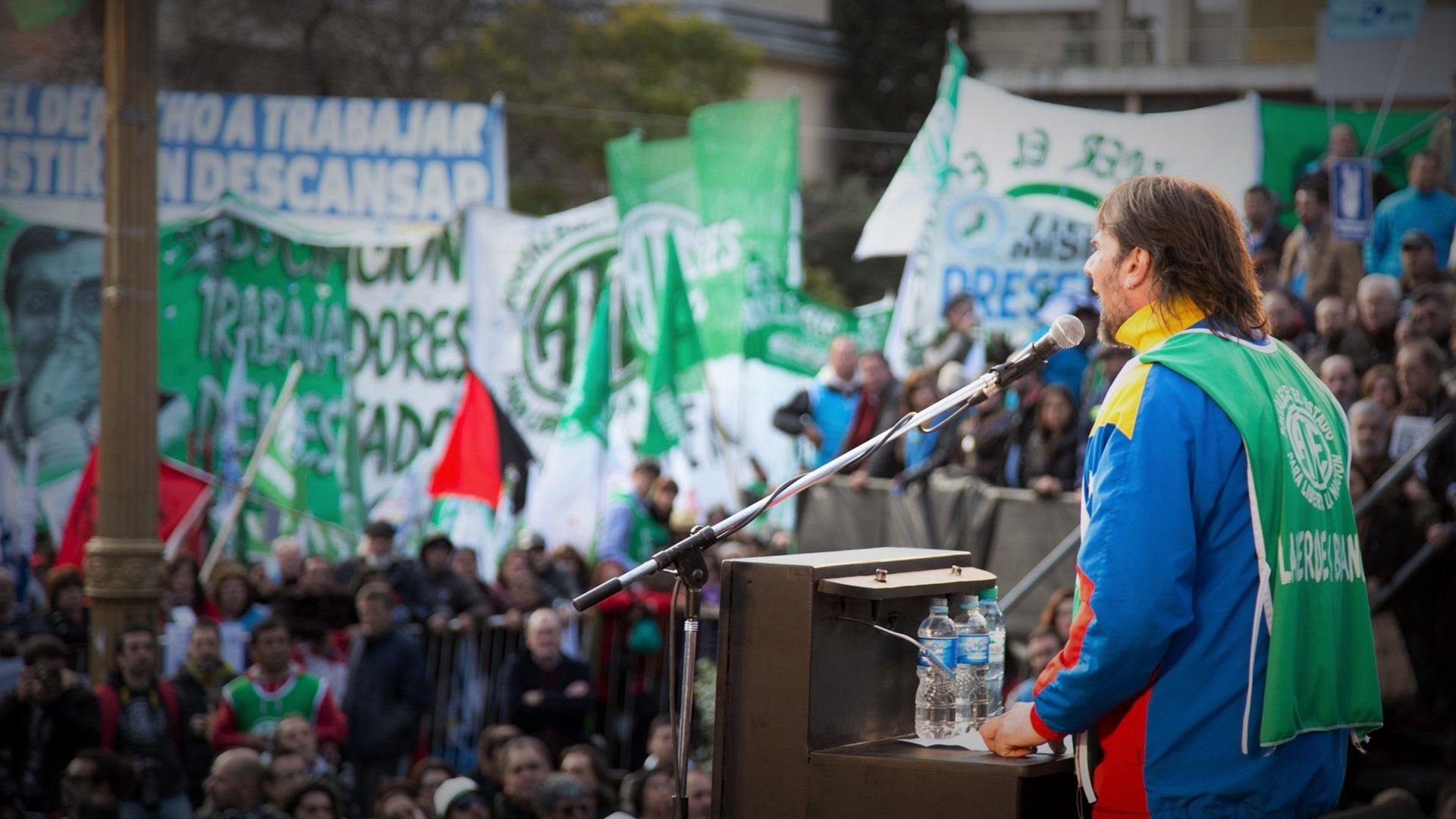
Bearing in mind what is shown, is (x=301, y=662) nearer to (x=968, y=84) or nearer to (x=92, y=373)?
(x=92, y=373)

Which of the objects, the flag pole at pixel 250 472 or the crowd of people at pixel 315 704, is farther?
the flag pole at pixel 250 472

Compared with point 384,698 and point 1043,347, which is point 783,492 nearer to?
point 1043,347

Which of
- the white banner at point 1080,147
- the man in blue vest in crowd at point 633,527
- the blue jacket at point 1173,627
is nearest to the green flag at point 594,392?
the man in blue vest in crowd at point 633,527

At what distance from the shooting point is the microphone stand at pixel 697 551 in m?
2.93

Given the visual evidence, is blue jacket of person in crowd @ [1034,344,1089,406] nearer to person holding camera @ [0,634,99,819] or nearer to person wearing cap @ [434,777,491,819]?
person wearing cap @ [434,777,491,819]

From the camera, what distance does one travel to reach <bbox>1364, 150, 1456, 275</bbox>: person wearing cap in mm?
9672

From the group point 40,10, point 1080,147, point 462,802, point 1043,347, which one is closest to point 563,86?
point 1080,147

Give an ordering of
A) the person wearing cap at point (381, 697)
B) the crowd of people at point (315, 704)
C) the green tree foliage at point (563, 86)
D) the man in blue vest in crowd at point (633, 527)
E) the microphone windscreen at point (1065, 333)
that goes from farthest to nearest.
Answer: the green tree foliage at point (563, 86), the man in blue vest in crowd at point (633, 527), the person wearing cap at point (381, 697), the crowd of people at point (315, 704), the microphone windscreen at point (1065, 333)

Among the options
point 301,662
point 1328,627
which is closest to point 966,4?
point 301,662

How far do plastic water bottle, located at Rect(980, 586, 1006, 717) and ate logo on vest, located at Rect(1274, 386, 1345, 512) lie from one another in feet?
2.20

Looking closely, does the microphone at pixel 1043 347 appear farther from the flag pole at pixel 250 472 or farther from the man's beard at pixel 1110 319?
the flag pole at pixel 250 472

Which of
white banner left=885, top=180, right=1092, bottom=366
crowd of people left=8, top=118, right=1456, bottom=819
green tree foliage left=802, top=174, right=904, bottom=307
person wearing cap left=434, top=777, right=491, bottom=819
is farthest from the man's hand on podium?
green tree foliage left=802, top=174, right=904, bottom=307

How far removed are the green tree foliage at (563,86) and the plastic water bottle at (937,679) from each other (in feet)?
94.7

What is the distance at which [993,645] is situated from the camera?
3078 mm
